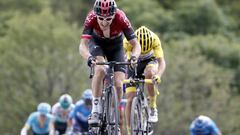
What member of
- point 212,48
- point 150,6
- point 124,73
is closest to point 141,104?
point 124,73

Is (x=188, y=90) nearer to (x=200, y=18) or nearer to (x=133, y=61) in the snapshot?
(x=200, y=18)

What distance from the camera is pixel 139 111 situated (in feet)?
53.6

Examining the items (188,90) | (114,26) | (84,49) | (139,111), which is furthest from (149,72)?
(188,90)

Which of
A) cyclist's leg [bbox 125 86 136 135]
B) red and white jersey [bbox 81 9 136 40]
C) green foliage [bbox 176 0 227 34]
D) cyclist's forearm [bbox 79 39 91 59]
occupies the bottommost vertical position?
cyclist's leg [bbox 125 86 136 135]

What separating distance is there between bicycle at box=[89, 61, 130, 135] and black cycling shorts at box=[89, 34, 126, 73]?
0.40m

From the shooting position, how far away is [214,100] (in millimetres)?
66562

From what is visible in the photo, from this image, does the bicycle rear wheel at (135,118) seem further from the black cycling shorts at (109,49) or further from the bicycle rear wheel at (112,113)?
the black cycling shorts at (109,49)

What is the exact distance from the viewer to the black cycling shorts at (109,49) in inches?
635

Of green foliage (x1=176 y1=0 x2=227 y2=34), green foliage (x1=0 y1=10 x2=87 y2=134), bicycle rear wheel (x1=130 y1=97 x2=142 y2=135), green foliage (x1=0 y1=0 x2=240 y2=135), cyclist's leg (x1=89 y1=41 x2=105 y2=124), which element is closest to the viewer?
cyclist's leg (x1=89 y1=41 x2=105 y2=124)

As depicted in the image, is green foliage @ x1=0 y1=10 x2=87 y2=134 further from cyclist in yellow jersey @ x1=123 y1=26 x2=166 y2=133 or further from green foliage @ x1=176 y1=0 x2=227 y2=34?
cyclist in yellow jersey @ x1=123 y1=26 x2=166 y2=133

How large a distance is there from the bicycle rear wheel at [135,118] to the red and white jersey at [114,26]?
→ 54.1 inches

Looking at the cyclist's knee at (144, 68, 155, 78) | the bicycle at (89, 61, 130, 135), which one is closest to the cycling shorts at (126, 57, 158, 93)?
the cyclist's knee at (144, 68, 155, 78)

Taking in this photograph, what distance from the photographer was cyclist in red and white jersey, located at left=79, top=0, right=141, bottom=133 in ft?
51.0

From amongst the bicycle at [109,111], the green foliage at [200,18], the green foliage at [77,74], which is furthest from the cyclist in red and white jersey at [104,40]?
the green foliage at [200,18]
